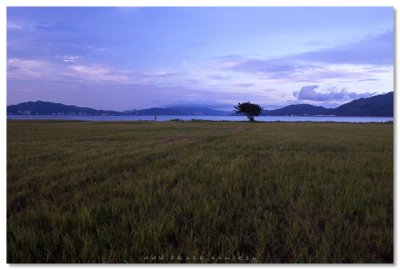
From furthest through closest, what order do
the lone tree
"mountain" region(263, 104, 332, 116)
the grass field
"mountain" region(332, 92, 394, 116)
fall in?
the lone tree
"mountain" region(263, 104, 332, 116)
"mountain" region(332, 92, 394, 116)
the grass field

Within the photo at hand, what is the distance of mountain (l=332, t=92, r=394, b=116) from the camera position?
138 inches

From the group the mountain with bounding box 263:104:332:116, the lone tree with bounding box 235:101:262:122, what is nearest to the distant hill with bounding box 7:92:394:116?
the mountain with bounding box 263:104:332:116

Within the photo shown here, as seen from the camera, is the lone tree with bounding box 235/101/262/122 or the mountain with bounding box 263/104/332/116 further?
the lone tree with bounding box 235/101/262/122

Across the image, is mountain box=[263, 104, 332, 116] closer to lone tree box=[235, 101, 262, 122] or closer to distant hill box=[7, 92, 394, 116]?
distant hill box=[7, 92, 394, 116]

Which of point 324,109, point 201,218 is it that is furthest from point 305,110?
point 201,218

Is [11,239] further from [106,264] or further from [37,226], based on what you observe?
[106,264]

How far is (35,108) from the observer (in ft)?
17.9

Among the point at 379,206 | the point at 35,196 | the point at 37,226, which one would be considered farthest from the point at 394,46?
the point at 35,196

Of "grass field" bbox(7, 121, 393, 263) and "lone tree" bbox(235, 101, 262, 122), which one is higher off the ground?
"lone tree" bbox(235, 101, 262, 122)

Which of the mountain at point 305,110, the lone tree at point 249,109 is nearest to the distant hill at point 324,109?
the mountain at point 305,110

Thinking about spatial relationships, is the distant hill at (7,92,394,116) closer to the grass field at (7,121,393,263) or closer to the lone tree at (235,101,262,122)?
the grass field at (7,121,393,263)

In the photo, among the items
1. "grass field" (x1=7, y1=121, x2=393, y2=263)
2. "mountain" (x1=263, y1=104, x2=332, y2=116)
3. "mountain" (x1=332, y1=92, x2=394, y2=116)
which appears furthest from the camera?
"mountain" (x1=263, y1=104, x2=332, y2=116)

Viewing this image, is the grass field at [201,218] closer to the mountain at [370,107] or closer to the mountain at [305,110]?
the mountain at [370,107]

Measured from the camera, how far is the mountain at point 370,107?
349 centimetres
